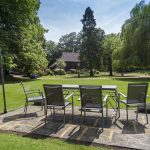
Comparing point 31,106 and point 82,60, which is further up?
point 82,60

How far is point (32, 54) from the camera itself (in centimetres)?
2720

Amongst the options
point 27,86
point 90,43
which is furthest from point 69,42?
point 27,86

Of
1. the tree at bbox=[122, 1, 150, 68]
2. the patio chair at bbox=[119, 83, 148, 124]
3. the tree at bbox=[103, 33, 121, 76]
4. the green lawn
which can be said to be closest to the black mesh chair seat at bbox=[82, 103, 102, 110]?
the patio chair at bbox=[119, 83, 148, 124]

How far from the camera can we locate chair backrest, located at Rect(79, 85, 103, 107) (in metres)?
5.93

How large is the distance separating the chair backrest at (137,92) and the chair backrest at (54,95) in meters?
1.88

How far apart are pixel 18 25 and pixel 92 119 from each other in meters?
21.5

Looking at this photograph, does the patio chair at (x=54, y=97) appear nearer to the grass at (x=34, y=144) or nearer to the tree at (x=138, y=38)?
the grass at (x=34, y=144)

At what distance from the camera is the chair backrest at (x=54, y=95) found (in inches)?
247

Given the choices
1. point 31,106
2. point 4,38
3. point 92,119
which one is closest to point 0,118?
point 31,106

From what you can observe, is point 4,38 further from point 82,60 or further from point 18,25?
point 82,60

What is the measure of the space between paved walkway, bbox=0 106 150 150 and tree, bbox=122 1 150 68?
21.5 metres

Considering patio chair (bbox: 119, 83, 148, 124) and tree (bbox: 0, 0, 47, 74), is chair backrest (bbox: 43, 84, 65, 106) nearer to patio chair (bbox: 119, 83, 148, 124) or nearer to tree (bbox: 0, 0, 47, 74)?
patio chair (bbox: 119, 83, 148, 124)

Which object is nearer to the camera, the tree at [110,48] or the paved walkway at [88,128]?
the paved walkway at [88,128]

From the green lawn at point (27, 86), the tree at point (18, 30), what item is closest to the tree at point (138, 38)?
the green lawn at point (27, 86)
